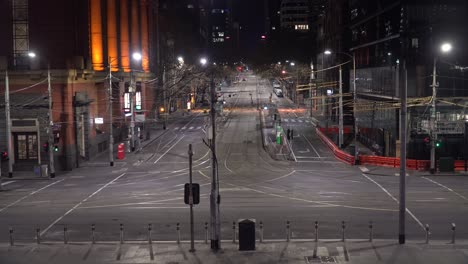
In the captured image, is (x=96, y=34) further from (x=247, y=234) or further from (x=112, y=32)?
(x=247, y=234)

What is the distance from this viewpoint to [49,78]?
47.0 meters

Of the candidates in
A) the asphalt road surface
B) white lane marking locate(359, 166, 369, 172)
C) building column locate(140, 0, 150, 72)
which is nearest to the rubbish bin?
the asphalt road surface

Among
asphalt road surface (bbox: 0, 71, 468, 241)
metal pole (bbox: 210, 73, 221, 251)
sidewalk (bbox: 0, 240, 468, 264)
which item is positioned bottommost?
sidewalk (bbox: 0, 240, 468, 264)

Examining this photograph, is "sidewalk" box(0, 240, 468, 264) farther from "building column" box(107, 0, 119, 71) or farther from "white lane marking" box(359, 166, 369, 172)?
"building column" box(107, 0, 119, 71)

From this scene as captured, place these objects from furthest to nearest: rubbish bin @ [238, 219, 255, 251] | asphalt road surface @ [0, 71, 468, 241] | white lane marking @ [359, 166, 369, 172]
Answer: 1. white lane marking @ [359, 166, 369, 172]
2. asphalt road surface @ [0, 71, 468, 241]
3. rubbish bin @ [238, 219, 255, 251]

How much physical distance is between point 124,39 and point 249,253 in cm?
5270

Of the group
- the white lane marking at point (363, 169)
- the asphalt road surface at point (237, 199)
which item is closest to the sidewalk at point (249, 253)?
the asphalt road surface at point (237, 199)

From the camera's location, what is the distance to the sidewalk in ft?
73.0

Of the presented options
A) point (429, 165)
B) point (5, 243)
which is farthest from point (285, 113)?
point (5, 243)

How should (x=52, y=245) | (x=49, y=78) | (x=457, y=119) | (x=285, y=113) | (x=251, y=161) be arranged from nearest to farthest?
(x=52, y=245) → (x=49, y=78) → (x=457, y=119) → (x=251, y=161) → (x=285, y=113)

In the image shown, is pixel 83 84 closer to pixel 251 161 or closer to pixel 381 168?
pixel 251 161

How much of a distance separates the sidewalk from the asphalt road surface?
195 cm

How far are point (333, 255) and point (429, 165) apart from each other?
27907 millimetres

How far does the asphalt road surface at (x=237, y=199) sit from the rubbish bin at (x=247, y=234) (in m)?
3.35
